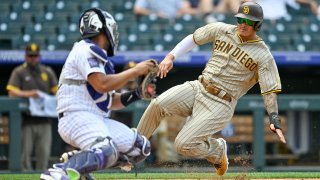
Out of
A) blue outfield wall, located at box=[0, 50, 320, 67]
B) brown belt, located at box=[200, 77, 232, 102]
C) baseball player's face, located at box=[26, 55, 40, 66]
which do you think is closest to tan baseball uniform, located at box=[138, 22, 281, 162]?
brown belt, located at box=[200, 77, 232, 102]

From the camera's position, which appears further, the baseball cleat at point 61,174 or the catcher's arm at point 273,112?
the catcher's arm at point 273,112

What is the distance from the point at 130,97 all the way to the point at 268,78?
1701mm

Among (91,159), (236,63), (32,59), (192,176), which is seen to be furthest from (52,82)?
(91,159)

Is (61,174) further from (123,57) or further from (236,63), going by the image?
(123,57)

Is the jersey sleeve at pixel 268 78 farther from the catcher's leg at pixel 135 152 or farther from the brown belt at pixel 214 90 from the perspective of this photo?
the catcher's leg at pixel 135 152

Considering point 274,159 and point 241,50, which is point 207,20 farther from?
point 241,50

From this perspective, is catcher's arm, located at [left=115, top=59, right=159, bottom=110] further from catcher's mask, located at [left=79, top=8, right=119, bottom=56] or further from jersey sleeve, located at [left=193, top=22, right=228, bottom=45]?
jersey sleeve, located at [left=193, top=22, right=228, bottom=45]

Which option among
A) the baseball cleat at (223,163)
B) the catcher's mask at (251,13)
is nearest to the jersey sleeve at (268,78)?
the catcher's mask at (251,13)

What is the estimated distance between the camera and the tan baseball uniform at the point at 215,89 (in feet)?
25.7

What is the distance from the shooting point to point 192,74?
12.9 m

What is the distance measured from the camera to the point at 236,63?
7867mm

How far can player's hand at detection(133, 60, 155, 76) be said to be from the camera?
593 cm

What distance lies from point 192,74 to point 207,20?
46.4 inches

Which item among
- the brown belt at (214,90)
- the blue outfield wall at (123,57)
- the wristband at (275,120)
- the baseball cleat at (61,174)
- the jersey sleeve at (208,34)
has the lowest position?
the blue outfield wall at (123,57)
